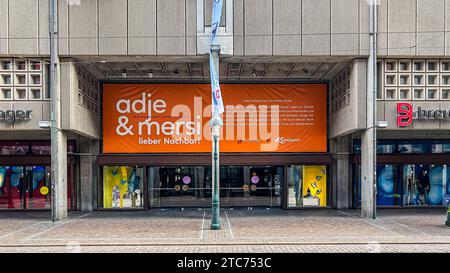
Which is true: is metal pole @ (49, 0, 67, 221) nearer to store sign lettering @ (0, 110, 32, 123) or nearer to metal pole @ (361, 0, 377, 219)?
store sign lettering @ (0, 110, 32, 123)

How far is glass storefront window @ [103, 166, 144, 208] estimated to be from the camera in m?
22.2

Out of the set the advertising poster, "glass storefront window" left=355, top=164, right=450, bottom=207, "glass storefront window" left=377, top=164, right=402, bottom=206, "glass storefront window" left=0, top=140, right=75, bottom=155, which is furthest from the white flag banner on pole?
"glass storefront window" left=377, top=164, right=402, bottom=206

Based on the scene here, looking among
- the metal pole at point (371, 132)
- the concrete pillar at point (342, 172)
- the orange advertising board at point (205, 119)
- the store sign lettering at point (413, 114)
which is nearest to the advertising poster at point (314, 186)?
the concrete pillar at point (342, 172)

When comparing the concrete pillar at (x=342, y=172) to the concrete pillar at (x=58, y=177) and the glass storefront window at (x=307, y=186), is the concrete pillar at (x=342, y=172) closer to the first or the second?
the glass storefront window at (x=307, y=186)

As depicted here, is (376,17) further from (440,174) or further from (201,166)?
(201,166)

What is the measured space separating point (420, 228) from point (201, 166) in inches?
434

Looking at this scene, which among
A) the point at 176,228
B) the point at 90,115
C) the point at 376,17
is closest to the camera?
the point at 176,228

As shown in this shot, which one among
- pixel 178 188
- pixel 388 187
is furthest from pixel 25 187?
pixel 388 187

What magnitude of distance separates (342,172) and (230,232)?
9.48m

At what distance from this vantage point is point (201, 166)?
22.5m

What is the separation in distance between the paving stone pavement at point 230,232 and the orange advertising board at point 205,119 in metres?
3.50

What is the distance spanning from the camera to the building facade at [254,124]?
18156mm

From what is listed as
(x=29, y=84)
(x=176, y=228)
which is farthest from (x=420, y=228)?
(x=29, y=84)

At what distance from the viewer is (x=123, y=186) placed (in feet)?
72.9
